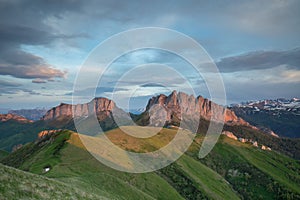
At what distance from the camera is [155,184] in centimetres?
12431

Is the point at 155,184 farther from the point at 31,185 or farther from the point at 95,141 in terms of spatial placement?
the point at 31,185

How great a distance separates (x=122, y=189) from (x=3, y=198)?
46.3 m

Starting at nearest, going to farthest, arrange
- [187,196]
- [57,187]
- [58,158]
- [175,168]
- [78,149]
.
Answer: [57,187]
[58,158]
[78,149]
[187,196]
[175,168]

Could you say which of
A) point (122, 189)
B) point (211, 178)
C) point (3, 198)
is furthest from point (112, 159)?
point (3, 198)

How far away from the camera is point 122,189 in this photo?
67.9 m

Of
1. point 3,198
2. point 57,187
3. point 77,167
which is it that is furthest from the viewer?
point 77,167

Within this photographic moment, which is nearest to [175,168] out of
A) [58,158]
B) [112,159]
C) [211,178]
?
[211,178]

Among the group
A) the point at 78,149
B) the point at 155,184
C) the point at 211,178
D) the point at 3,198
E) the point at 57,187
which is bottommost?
the point at 211,178

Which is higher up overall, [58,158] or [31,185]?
[31,185]

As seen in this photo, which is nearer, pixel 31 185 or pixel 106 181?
pixel 31 185

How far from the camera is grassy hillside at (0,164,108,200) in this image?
2616cm

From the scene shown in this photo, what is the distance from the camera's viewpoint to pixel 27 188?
92.8ft

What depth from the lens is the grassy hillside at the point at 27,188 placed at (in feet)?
85.8

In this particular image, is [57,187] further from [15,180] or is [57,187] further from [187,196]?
[187,196]
